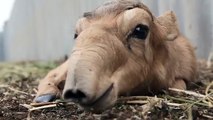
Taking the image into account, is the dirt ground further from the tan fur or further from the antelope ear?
the antelope ear

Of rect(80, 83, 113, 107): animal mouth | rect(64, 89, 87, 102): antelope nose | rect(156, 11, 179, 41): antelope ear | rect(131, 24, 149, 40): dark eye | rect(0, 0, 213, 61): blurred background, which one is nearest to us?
rect(64, 89, 87, 102): antelope nose

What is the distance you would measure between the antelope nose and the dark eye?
1175 mm

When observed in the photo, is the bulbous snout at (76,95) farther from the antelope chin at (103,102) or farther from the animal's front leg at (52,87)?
the animal's front leg at (52,87)

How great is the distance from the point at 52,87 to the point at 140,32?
110cm

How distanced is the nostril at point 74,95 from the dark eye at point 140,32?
1.17 metres

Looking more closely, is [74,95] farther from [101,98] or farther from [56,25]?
[56,25]

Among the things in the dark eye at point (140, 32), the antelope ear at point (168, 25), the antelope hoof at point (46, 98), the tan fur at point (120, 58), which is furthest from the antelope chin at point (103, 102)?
the antelope ear at point (168, 25)

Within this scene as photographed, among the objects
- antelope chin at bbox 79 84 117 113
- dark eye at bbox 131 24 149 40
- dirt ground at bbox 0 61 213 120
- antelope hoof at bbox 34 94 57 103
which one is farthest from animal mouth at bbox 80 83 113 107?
antelope hoof at bbox 34 94 57 103

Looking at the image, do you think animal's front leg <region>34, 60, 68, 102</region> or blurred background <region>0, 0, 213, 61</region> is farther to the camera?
blurred background <region>0, 0, 213, 61</region>

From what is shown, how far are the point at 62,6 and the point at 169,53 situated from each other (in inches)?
248

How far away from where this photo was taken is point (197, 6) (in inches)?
330

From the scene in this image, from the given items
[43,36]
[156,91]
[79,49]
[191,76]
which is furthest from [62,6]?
[79,49]

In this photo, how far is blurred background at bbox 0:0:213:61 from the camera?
8320 millimetres

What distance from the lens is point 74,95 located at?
13.5ft
